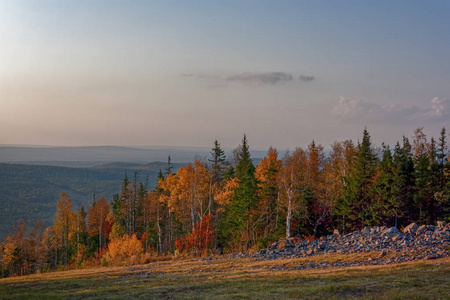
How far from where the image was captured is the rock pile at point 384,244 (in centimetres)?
2308

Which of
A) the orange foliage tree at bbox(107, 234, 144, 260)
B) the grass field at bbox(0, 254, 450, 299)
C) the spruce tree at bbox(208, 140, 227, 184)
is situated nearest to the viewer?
the grass field at bbox(0, 254, 450, 299)

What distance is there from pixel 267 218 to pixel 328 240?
1294cm

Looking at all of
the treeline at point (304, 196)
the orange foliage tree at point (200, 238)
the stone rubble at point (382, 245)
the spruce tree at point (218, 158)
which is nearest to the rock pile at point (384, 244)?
the stone rubble at point (382, 245)

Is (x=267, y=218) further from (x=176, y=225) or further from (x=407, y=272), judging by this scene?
(x=407, y=272)

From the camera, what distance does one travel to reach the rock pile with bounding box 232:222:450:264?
75.7 ft

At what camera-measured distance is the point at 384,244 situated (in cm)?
2761

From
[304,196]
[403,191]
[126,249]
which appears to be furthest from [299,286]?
[126,249]

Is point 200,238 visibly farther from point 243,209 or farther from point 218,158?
point 218,158

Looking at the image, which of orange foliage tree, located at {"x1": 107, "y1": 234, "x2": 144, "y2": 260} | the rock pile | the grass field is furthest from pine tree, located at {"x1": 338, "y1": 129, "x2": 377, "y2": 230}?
orange foliage tree, located at {"x1": 107, "y1": 234, "x2": 144, "y2": 260}

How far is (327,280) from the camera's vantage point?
686 inches

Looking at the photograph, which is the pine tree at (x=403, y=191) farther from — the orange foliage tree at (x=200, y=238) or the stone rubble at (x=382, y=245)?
the orange foliage tree at (x=200, y=238)

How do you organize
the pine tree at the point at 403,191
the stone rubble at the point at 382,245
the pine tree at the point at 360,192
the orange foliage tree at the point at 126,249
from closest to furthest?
the stone rubble at the point at 382,245, the pine tree at the point at 403,191, the pine tree at the point at 360,192, the orange foliage tree at the point at 126,249

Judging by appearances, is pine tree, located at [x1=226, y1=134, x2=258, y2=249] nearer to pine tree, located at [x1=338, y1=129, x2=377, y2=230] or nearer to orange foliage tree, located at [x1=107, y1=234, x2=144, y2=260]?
pine tree, located at [x1=338, y1=129, x2=377, y2=230]

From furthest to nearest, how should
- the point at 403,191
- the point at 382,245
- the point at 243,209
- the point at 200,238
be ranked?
the point at 243,209, the point at 200,238, the point at 403,191, the point at 382,245
